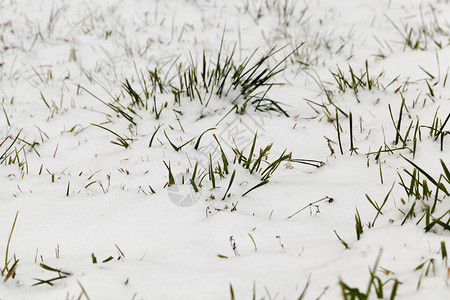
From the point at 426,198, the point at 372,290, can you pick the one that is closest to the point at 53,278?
the point at 372,290

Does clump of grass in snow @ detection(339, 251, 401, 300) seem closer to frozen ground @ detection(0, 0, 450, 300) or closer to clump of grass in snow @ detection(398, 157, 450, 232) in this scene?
frozen ground @ detection(0, 0, 450, 300)

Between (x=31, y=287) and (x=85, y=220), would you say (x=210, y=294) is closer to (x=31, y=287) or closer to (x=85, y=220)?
(x=31, y=287)

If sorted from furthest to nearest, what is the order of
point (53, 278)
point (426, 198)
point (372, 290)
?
point (426, 198) → point (53, 278) → point (372, 290)

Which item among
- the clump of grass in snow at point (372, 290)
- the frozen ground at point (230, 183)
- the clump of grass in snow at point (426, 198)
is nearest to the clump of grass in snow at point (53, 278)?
the frozen ground at point (230, 183)

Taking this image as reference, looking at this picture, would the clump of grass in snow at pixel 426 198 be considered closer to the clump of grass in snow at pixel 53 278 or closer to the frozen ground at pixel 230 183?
the frozen ground at pixel 230 183

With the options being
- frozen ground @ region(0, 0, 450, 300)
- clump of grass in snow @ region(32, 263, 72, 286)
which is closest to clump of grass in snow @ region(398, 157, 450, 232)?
frozen ground @ region(0, 0, 450, 300)

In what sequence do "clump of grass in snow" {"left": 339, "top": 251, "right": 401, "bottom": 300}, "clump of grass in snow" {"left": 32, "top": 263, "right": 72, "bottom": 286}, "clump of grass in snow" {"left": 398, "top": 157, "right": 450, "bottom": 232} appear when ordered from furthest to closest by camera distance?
1. "clump of grass in snow" {"left": 398, "top": 157, "right": 450, "bottom": 232}
2. "clump of grass in snow" {"left": 32, "top": 263, "right": 72, "bottom": 286}
3. "clump of grass in snow" {"left": 339, "top": 251, "right": 401, "bottom": 300}

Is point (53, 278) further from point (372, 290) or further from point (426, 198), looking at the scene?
point (426, 198)

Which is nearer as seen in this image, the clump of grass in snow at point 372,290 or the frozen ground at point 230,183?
the clump of grass in snow at point 372,290

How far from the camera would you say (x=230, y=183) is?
1.71 m

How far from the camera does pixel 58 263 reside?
1444 mm

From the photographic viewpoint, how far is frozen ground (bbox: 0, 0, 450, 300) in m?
1.31

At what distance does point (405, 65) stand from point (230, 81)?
4.26 ft

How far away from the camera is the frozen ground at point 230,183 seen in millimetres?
1308
